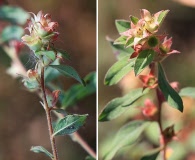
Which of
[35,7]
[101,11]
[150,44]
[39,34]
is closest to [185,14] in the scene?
[101,11]

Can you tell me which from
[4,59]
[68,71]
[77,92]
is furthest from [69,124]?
[4,59]

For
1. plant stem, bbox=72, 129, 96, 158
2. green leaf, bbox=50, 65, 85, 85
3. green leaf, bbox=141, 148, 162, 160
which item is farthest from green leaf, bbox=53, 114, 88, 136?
plant stem, bbox=72, 129, 96, 158

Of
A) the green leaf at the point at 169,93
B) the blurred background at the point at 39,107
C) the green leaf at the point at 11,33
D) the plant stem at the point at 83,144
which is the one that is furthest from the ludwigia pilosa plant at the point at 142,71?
the green leaf at the point at 11,33

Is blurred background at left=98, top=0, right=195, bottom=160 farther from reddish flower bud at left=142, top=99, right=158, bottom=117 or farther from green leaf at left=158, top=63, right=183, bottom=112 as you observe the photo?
green leaf at left=158, top=63, right=183, bottom=112

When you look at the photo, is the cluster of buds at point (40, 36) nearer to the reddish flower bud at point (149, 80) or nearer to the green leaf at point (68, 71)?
the green leaf at point (68, 71)

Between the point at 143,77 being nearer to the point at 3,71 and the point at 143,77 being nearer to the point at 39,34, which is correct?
the point at 39,34

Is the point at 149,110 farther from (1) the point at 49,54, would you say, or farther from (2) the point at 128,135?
(1) the point at 49,54
